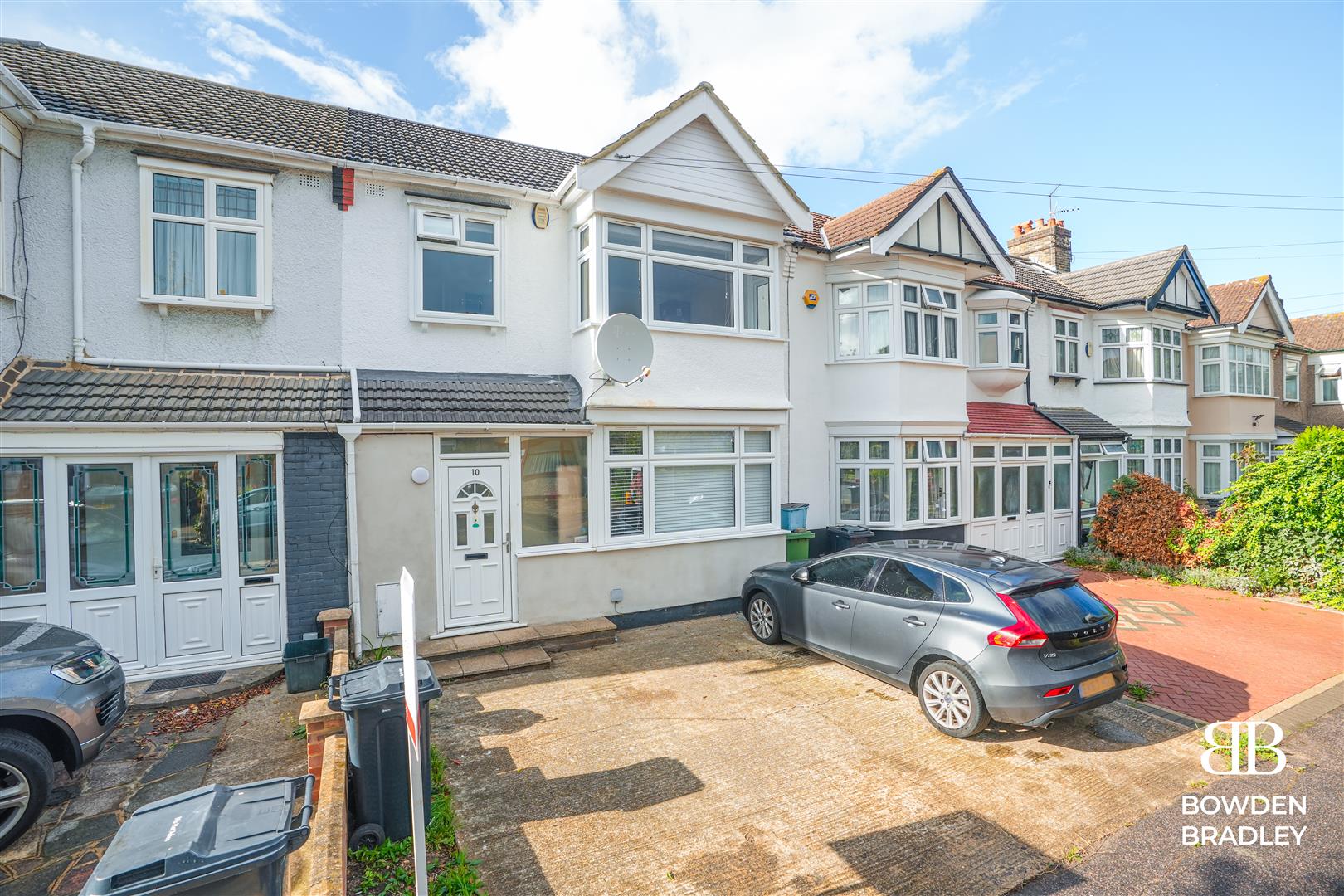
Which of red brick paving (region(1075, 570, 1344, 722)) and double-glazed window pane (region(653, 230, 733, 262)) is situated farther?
→ double-glazed window pane (region(653, 230, 733, 262))

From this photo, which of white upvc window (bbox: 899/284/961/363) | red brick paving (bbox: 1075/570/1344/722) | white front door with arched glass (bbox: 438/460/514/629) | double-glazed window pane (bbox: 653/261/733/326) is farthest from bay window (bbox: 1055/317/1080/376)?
white front door with arched glass (bbox: 438/460/514/629)

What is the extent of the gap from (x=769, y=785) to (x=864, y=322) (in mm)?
9144

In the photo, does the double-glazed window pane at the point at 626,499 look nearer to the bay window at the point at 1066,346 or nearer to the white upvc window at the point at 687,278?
the white upvc window at the point at 687,278

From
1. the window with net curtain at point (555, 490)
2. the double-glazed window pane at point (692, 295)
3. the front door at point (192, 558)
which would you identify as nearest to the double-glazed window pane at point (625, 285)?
the double-glazed window pane at point (692, 295)

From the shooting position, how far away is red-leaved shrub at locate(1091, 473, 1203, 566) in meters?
13.5

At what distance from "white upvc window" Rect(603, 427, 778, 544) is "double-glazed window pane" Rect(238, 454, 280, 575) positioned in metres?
4.30

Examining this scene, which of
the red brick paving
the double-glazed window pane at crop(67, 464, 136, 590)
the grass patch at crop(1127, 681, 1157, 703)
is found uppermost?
the double-glazed window pane at crop(67, 464, 136, 590)

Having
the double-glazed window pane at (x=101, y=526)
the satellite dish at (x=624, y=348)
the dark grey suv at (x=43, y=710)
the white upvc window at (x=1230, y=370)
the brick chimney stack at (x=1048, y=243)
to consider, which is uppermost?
the brick chimney stack at (x=1048, y=243)

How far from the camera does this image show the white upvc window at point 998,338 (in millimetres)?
13914

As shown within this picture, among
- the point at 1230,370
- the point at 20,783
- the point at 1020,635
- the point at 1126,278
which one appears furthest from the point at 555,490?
the point at 1230,370

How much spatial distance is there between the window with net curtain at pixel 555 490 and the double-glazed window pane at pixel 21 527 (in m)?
5.20

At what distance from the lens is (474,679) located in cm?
730

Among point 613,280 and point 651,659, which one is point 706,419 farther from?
point 651,659

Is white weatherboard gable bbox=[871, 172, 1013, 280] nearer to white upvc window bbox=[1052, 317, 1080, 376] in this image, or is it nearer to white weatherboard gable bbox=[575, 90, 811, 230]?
white weatherboard gable bbox=[575, 90, 811, 230]
